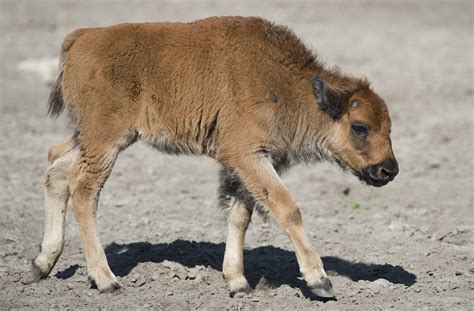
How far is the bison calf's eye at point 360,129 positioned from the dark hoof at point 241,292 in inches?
74.0

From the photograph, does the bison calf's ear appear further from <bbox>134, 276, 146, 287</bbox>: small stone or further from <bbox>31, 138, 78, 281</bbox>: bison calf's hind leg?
<bbox>31, 138, 78, 281</bbox>: bison calf's hind leg

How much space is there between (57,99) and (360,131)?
322 cm

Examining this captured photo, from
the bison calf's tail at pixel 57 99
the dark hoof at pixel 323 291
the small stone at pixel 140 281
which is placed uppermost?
Result: the bison calf's tail at pixel 57 99

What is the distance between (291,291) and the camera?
8523 millimetres

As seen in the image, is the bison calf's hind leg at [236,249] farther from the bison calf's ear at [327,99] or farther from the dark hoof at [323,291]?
the bison calf's ear at [327,99]

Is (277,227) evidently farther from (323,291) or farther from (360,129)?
(323,291)

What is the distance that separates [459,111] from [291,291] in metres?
9.66

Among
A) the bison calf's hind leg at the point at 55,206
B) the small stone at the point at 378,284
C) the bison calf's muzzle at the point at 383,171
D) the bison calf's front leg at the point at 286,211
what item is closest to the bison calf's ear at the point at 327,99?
the bison calf's muzzle at the point at 383,171

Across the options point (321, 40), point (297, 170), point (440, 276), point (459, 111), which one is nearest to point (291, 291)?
point (440, 276)

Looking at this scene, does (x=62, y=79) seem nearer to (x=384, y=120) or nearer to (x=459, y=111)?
(x=384, y=120)

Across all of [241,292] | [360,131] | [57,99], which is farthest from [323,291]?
[57,99]

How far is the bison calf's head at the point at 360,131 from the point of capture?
28.0 ft

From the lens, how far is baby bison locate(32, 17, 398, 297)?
8586 millimetres

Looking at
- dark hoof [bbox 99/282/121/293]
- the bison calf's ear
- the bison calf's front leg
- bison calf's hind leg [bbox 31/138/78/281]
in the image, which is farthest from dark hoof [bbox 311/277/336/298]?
bison calf's hind leg [bbox 31/138/78/281]
